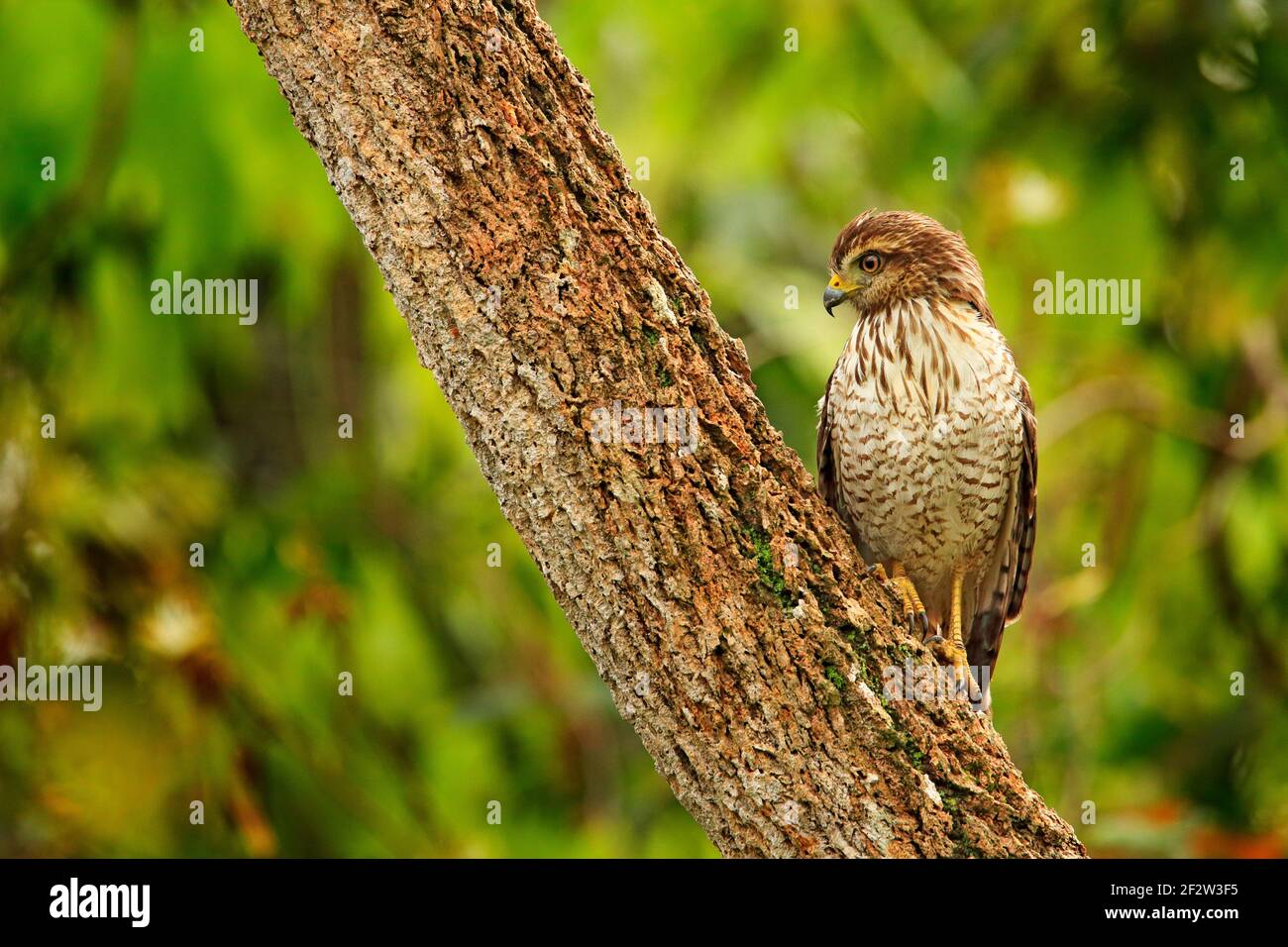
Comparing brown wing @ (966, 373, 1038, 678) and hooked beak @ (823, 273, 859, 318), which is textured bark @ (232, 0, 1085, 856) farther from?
brown wing @ (966, 373, 1038, 678)

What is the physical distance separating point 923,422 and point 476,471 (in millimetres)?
3881

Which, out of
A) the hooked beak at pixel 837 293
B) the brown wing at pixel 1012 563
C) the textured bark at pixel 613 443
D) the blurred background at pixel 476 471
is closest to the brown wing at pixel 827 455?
the hooked beak at pixel 837 293

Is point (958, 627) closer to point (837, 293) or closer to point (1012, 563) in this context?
point (1012, 563)

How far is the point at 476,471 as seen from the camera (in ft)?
25.9

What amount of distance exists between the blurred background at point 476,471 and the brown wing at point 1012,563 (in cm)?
130

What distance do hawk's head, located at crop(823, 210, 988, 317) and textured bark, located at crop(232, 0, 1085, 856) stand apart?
4.88 feet

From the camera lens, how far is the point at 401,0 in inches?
117

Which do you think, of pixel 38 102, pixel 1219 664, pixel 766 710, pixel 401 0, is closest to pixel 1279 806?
pixel 1219 664

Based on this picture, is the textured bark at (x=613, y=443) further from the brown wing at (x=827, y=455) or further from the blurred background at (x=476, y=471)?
the blurred background at (x=476, y=471)

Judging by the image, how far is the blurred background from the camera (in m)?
6.39

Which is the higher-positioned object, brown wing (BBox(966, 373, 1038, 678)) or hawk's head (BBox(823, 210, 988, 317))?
hawk's head (BBox(823, 210, 988, 317))

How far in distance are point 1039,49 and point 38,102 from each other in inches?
187

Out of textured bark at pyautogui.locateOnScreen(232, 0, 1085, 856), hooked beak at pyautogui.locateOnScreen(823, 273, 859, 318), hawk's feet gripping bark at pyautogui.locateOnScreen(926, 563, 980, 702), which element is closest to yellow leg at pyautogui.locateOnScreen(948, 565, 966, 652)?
hawk's feet gripping bark at pyautogui.locateOnScreen(926, 563, 980, 702)
